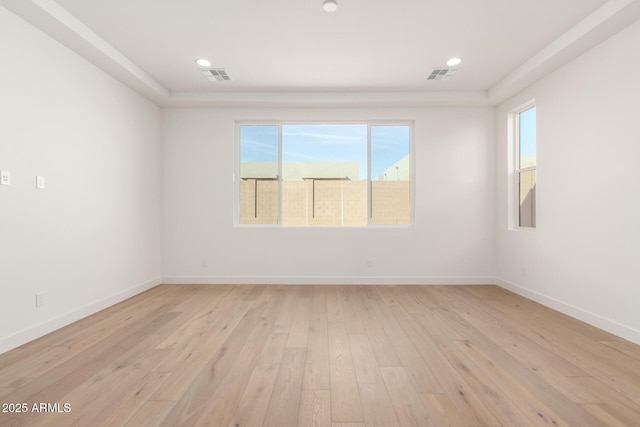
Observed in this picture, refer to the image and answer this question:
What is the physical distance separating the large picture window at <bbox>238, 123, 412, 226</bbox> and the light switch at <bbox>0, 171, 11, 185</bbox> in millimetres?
2793

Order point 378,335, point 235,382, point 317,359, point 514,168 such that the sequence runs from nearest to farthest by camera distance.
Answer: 1. point 235,382
2. point 317,359
3. point 378,335
4. point 514,168

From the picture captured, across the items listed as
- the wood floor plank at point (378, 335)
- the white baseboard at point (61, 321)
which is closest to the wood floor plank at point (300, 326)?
the wood floor plank at point (378, 335)

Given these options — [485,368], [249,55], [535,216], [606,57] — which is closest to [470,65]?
[606,57]

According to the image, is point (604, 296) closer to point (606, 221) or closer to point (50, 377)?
point (606, 221)

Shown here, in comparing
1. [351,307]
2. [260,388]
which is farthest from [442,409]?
[351,307]

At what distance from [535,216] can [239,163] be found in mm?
4235

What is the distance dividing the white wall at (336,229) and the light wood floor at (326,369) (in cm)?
130

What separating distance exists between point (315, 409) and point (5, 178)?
2.91 metres

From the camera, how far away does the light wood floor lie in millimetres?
1680

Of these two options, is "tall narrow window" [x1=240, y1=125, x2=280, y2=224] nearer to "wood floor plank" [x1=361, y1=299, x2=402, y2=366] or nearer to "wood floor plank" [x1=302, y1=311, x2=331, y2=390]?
"wood floor plank" [x1=361, y1=299, x2=402, y2=366]

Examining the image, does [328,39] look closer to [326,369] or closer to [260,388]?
[326,369]

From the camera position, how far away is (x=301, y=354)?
2.41m

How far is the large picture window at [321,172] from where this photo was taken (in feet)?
16.5

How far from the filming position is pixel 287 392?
1887 millimetres
